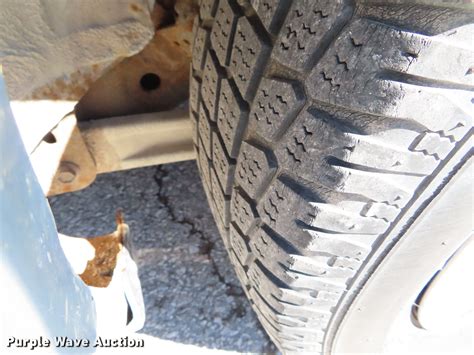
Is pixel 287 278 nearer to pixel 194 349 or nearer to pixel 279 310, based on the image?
pixel 279 310

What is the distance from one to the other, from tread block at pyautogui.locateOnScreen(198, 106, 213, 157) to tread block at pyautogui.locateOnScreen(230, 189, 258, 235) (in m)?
0.10

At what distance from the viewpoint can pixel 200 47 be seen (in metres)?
0.85

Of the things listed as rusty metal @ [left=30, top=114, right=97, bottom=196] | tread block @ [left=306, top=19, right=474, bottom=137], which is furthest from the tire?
rusty metal @ [left=30, top=114, right=97, bottom=196]

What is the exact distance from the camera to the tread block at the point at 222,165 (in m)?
0.84

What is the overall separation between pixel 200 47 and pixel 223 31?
10 cm

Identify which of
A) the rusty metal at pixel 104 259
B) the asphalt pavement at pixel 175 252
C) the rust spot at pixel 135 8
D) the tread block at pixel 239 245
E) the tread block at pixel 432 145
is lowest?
the asphalt pavement at pixel 175 252

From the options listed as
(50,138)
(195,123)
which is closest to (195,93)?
(195,123)

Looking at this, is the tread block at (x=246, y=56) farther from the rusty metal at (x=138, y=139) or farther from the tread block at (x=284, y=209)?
the rusty metal at (x=138, y=139)

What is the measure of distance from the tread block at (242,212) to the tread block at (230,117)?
2.7 inches

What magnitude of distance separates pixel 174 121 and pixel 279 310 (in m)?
0.41

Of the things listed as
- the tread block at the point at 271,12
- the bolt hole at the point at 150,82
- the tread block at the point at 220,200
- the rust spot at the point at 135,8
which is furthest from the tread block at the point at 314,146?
the bolt hole at the point at 150,82

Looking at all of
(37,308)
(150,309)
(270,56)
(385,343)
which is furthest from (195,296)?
(270,56)

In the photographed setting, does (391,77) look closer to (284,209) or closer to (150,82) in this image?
(284,209)

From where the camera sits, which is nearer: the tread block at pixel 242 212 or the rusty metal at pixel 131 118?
the tread block at pixel 242 212
